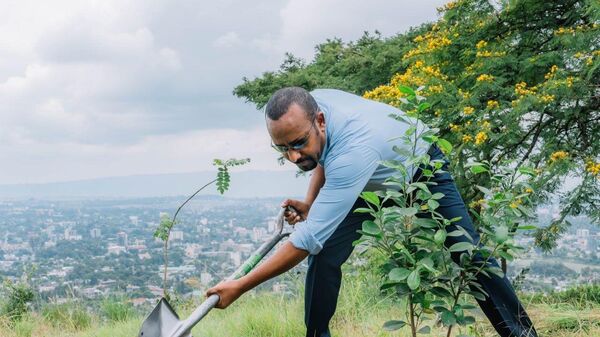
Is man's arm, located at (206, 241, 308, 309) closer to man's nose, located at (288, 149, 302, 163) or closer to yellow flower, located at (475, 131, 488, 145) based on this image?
man's nose, located at (288, 149, 302, 163)

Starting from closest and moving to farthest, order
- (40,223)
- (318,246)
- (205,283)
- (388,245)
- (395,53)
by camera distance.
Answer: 1. (388,245)
2. (318,246)
3. (205,283)
4. (395,53)
5. (40,223)

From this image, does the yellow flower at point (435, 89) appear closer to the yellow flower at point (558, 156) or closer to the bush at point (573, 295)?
the yellow flower at point (558, 156)

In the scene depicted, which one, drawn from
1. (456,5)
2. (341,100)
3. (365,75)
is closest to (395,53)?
(365,75)

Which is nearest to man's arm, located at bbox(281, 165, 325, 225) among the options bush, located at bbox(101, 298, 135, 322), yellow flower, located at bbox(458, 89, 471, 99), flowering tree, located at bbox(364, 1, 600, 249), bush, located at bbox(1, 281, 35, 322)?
bush, located at bbox(101, 298, 135, 322)

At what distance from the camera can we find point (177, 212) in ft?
15.0

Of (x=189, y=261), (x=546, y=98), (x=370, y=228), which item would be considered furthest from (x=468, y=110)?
(x=370, y=228)

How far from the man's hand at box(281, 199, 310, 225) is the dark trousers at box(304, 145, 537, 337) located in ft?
0.84

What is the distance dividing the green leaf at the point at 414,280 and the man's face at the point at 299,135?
2.08 feet

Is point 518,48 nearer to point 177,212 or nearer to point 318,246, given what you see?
point 177,212

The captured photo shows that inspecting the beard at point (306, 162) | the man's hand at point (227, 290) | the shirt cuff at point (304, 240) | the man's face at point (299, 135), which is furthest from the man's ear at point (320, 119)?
the man's hand at point (227, 290)

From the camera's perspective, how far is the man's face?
252 cm

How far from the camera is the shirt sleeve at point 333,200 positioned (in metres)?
Answer: 2.47

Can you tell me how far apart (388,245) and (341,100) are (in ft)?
2.69

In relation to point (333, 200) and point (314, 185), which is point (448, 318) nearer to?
point (333, 200)
